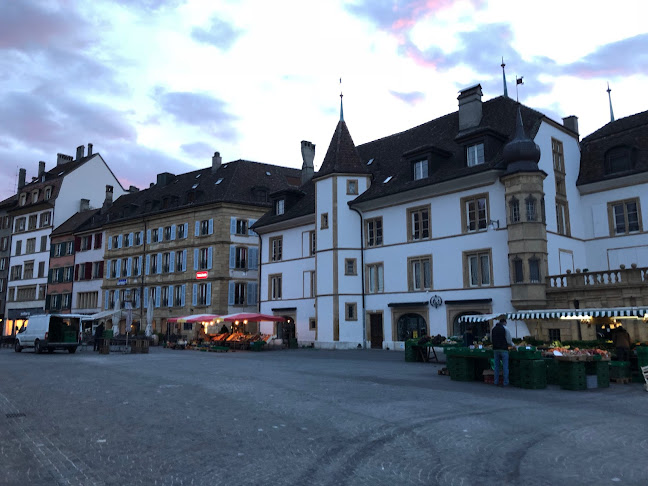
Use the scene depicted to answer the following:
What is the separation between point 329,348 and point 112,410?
2509 cm

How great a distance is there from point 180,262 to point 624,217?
34.4 m

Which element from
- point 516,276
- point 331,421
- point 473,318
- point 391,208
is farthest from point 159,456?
point 391,208

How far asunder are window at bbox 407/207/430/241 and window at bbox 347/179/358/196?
4438mm

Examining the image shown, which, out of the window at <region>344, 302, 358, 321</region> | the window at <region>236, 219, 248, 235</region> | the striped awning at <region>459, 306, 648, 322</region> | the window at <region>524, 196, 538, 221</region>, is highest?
the window at <region>236, 219, 248, 235</region>

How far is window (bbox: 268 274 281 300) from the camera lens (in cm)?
4159

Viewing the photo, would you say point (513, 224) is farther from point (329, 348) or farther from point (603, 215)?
point (329, 348)

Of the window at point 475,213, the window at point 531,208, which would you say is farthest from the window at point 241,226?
the window at point 531,208

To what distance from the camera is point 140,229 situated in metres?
54.3

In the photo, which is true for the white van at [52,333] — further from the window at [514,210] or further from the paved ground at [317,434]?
the window at [514,210]

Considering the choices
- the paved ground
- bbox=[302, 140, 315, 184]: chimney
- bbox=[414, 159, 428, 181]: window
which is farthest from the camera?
bbox=[302, 140, 315, 184]: chimney

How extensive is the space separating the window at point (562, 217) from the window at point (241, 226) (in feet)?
86.5

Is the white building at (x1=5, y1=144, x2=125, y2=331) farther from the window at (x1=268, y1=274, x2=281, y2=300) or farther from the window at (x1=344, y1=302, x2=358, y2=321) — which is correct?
the window at (x1=344, y1=302, x2=358, y2=321)

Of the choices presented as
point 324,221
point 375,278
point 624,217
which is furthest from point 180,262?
point 624,217

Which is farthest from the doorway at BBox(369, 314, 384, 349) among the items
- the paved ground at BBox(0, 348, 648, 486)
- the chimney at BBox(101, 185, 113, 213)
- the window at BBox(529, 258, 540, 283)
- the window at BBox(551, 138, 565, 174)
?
the chimney at BBox(101, 185, 113, 213)
